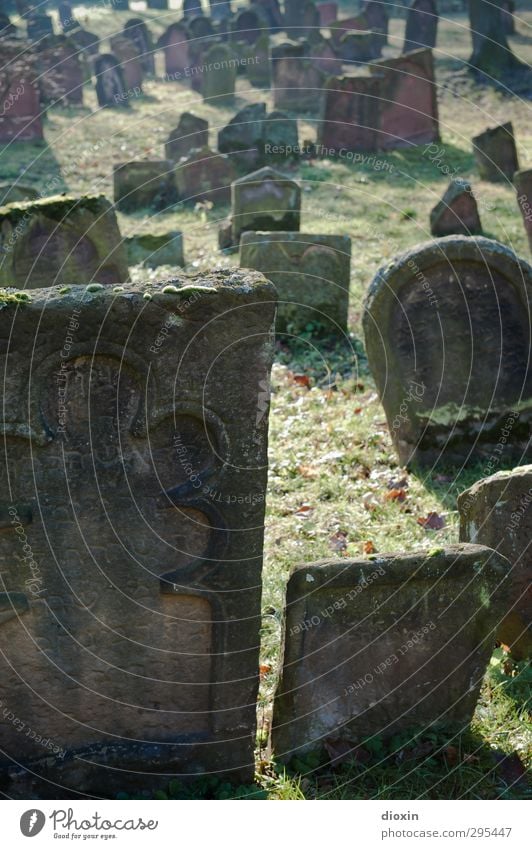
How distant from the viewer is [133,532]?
3.98 meters

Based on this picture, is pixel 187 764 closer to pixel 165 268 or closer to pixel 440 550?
pixel 440 550

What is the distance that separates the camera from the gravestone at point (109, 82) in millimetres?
25266

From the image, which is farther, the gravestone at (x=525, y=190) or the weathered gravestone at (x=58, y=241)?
the gravestone at (x=525, y=190)

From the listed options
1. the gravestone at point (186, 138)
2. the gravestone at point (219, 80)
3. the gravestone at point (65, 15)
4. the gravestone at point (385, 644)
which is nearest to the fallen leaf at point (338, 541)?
the gravestone at point (385, 644)

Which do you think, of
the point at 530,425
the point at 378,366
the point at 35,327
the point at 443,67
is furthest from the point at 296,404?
the point at 443,67

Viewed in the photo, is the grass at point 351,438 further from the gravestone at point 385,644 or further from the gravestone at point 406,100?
the gravestone at point 406,100

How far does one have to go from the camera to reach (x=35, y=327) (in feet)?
11.8

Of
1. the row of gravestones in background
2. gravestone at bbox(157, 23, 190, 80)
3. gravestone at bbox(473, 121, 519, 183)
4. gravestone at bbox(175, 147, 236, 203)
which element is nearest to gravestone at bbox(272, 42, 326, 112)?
gravestone at bbox(157, 23, 190, 80)

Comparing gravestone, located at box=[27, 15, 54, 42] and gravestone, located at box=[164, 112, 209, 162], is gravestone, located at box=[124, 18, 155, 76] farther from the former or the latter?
gravestone, located at box=[164, 112, 209, 162]

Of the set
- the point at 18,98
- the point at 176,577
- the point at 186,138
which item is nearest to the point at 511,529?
the point at 176,577

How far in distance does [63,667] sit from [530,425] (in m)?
4.50

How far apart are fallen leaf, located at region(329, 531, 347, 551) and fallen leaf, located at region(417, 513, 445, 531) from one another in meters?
0.52

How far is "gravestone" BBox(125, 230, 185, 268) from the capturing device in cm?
1256

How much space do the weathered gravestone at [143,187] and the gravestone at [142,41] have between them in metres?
13.3
